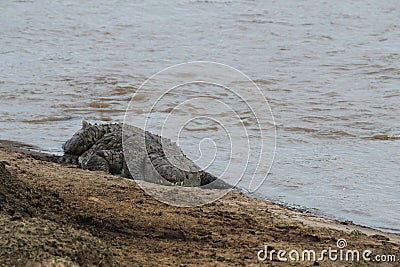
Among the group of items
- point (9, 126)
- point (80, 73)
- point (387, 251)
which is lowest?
point (387, 251)

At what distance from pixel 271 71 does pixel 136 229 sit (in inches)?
265

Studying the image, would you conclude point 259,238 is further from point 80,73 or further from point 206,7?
point 206,7

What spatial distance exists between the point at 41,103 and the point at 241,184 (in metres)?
3.37

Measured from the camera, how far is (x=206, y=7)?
16.0 m

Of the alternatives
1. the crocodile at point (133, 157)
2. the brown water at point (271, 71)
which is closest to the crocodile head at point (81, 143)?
the crocodile at point (133, 157)

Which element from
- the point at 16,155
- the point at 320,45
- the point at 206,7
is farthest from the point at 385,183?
the point at 206,7

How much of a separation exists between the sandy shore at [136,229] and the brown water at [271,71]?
101 cm

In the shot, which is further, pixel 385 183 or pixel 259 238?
pixel 385 183

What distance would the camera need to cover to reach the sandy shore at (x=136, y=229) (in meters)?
3.22

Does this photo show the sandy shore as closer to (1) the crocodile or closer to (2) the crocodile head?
(1) the crocodile

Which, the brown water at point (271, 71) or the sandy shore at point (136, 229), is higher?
the brown water at point (271, 71)

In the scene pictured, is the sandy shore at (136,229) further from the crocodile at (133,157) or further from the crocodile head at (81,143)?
the crocodile head at (81,143)

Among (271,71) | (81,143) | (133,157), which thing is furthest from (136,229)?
(271,71)

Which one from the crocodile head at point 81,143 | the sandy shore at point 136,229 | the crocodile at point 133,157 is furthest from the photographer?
the crocodile head at point 81,143
